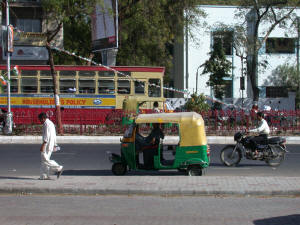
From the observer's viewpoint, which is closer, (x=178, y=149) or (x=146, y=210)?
(x=146, y=210)

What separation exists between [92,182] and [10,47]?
14.2 meters

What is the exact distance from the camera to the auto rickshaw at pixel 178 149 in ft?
36.3

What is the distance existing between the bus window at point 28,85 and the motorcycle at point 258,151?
51.7 ft

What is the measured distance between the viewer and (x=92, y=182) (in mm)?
9906

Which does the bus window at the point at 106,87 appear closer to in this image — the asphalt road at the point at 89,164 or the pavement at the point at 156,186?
the asphalt road at the point at 89,164

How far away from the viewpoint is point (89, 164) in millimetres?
13812

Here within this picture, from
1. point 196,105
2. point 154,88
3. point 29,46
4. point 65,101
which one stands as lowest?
point 196,105

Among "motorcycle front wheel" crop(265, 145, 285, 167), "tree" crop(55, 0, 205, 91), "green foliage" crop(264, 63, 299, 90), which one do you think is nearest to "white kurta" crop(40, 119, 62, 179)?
"motorcycle front wheel" crop(265, 145, 285, 167)

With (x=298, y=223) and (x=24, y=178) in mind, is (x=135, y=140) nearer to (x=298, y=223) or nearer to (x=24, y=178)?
(x=24, y=178)

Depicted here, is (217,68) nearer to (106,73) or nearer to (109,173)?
(106,73)

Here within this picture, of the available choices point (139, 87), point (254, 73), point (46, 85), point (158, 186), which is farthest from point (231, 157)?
point (254, 73)

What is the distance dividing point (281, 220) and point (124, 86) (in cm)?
1974

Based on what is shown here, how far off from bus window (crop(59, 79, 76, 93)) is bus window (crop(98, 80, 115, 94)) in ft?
4.88

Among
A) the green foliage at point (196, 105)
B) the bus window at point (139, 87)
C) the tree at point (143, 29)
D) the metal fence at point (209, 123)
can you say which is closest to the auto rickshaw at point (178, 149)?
the metal fence at point (209, 123)
